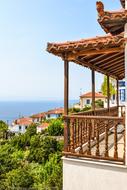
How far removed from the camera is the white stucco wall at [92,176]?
7.06 m

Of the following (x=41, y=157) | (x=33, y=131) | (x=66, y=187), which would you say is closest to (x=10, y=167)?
(x=41, y=157)

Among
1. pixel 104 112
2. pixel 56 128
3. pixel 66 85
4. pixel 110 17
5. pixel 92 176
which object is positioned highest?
pixel 110 17

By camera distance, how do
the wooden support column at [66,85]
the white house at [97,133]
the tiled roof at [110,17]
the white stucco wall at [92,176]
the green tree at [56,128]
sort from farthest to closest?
the green tree at [56,128] → the wooden support column at [66,85] → the white stucco wall at [92,176] → the white house at [97,133] → the tiled roof at [110,17]

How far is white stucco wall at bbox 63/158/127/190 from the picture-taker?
7.06 metres

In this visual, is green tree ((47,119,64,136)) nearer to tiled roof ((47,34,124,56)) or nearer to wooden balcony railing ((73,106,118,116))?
wooden balcony railing ((73,106,118,116))

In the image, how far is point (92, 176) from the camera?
24.2 ft

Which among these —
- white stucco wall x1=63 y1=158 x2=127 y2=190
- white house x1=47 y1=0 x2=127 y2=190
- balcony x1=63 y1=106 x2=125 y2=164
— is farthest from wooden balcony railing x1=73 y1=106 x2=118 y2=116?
white stucco wall x1=63 y1=158 x2=127 y2=190

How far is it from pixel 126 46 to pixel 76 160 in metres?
2.77

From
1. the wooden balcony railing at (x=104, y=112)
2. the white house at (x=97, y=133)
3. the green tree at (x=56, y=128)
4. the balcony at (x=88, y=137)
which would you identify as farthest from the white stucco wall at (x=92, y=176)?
the green tree at (x=56, y=128)

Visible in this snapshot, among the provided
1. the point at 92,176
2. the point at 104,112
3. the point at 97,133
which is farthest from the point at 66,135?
the point at 104,112

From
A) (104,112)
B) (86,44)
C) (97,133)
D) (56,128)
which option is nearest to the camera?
(86,44)

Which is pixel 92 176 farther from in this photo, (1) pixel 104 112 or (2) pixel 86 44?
(1) pixel 104 112

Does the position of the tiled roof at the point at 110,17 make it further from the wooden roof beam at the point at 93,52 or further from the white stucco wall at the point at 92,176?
the white stucco wall at the point at 92,176

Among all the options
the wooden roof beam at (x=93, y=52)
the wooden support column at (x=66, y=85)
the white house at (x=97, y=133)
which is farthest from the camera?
the wooden support column at (x=66, y=85)
